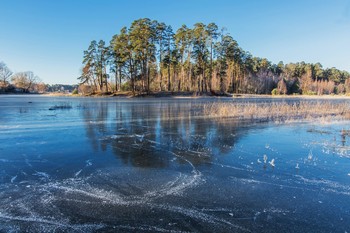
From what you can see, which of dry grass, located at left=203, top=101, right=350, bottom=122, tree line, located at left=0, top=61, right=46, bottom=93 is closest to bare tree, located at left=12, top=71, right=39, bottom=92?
tree line, located at left=0, top=61, right=46, bottom=93

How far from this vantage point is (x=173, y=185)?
4500 mm

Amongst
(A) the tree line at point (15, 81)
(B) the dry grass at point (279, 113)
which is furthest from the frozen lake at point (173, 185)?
(A) the tree line at point (15, 81)

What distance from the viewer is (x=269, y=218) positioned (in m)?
3.37

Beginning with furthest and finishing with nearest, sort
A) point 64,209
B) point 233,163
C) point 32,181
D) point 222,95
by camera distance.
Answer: point 222,95 → point 233,163 → point 32,181 → point 64,209

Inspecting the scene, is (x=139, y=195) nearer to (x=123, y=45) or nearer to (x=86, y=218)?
(x=86, y=218)

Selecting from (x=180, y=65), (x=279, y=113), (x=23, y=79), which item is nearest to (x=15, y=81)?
(x=23, y=79)

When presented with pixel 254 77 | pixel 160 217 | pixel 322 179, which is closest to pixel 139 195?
pixel 160 217

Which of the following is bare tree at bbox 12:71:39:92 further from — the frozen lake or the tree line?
the frozen lake

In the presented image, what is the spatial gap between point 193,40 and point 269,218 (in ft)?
166

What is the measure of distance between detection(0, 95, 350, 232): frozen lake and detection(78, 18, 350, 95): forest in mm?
39764

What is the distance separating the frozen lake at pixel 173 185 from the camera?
10.7 ft

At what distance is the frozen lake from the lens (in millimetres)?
3248

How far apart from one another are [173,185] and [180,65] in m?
56.4

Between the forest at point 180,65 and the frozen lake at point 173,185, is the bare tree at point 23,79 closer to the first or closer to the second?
the forest at point 180,65
